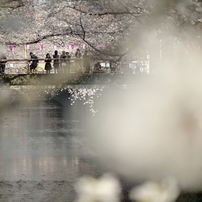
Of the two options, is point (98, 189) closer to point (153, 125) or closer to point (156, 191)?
point (156, 191)

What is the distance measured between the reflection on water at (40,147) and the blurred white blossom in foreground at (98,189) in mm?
518

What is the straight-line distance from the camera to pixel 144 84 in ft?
77.2

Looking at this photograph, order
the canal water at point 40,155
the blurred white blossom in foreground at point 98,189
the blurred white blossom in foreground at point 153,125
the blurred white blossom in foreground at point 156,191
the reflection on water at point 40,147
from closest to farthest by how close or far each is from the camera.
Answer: the blurred white blossom in foreground at point 156,191 → the blurred white blossom in foreground at point 98,189 → the canal water at point 40,155 → the reflection on water at point 40,147 → the blurred white blossom in foreground at point 153,125

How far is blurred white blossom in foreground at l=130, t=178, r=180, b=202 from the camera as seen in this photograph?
31.8ft

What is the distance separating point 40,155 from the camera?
1653 centimetres

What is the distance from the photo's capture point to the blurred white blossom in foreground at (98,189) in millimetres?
11503

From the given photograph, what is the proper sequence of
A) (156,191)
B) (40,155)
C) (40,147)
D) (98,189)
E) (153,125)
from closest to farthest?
(156,191)
(98,189)
(40,155)
(40,147)
(153,125)

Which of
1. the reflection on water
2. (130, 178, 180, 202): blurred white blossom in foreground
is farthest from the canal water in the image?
(130, 178, 180, 202): blurred white blossom in foreground

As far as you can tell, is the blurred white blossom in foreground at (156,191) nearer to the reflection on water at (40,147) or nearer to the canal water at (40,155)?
the canal water at (40,155)

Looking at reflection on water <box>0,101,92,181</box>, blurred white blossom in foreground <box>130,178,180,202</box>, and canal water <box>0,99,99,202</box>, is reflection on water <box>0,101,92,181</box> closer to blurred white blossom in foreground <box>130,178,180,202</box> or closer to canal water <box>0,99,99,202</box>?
canal water <box>0,99,99,202</box>

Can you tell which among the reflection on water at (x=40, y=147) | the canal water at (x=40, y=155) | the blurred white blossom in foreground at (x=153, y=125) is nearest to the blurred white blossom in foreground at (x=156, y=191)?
the blurred white blossom in foreground at (x=153, y=125)

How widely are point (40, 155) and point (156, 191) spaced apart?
5.93 meters

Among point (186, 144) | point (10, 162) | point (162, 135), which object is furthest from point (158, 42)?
point (10, 162)

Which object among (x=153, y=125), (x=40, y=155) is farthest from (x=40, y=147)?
(x=153, y=125)
